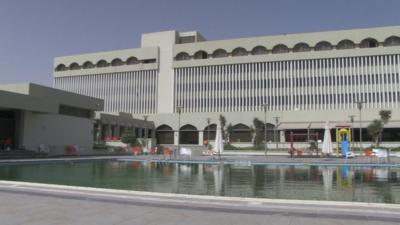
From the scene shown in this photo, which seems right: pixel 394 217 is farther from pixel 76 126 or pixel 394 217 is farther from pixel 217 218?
pixel 76 126

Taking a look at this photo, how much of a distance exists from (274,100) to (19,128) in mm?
43190

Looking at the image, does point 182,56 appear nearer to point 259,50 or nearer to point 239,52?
point 239,52

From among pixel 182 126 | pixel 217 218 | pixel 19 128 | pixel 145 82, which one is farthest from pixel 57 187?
pixel 145 82

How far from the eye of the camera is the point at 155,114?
71.9 meters

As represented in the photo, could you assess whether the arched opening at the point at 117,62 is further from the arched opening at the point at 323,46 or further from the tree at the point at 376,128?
the tree at the point at 376,128

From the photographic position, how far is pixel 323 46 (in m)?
67.7

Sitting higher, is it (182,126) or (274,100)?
(274,100)

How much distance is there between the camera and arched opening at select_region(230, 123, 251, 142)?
65.2 meters

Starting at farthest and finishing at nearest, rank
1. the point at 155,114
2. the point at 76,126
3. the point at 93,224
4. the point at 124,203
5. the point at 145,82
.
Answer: the point at 145,82 → the point at 155,114 → the point at 76,126 → the point at 124,203 → the point at 93,224

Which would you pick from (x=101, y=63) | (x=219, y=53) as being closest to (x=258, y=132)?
(x=219, y=53)

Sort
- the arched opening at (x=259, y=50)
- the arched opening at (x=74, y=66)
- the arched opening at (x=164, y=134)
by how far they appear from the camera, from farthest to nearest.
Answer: the arched opening at (x=74, y=66)
the arched opening at (x=164, y=134)
the arched opening at (x=259, y=50)

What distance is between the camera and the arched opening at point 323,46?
67.2 m

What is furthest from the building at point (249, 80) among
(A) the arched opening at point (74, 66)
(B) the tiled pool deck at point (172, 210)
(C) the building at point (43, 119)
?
(B) the tiled pool deck at point (172, 210)

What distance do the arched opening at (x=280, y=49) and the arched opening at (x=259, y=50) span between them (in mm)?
1434
